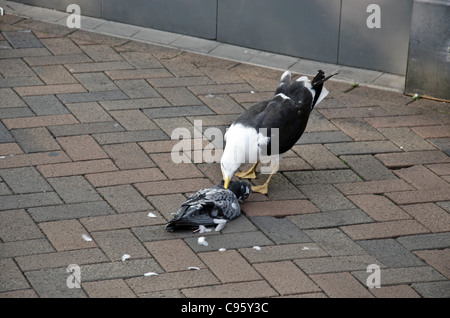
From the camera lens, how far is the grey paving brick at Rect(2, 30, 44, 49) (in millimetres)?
6758

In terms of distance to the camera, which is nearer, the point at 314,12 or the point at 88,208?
the point at 88,208

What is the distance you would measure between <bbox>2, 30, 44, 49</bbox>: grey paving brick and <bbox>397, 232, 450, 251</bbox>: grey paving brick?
3.88 meters

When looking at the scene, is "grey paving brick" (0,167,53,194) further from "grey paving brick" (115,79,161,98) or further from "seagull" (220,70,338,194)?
"grey paving brick" (115,79,161,98)

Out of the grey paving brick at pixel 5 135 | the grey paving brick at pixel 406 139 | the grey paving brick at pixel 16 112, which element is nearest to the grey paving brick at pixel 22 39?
the grey paving brick at pixel 16 112

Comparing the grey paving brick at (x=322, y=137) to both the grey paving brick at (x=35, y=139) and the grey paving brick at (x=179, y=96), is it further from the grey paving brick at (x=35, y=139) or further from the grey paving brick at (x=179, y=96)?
the grey paving brick at (x=35, y=139)

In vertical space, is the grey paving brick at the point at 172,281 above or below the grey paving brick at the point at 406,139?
below

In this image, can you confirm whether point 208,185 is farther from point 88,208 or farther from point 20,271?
point 20,271

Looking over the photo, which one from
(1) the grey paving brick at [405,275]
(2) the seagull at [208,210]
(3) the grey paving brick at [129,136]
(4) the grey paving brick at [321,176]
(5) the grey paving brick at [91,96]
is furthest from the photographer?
(5) the grey paving brick at [91,96]

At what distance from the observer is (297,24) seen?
6.67 m

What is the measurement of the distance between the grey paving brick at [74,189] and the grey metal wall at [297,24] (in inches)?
106

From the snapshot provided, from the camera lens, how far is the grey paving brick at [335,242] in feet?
13.6
